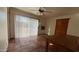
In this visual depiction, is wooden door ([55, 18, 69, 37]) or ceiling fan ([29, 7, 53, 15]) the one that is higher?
ceiling fan ([29, 7, 53, 15])

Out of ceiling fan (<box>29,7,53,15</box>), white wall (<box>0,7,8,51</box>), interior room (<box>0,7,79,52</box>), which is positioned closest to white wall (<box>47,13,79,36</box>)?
interior room (<box>0,7,79,52</box>)

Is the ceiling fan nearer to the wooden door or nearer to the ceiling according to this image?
the ceiling

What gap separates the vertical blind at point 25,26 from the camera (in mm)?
1157

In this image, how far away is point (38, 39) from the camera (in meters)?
1.18

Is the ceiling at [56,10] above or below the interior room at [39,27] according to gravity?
above

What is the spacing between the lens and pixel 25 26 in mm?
1167

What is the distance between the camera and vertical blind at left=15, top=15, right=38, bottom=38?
3.80ft

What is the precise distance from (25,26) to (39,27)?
0.60ft

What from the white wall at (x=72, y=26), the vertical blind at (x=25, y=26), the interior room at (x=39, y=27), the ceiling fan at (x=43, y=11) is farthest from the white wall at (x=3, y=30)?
the white wall at (x=72, y=26)

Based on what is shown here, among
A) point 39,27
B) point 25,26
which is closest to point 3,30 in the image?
Result: point 25,26

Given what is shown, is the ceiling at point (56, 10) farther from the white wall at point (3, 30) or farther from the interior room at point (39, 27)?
the white wall at point (3, 30)

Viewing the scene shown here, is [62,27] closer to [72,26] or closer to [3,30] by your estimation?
[72,26]

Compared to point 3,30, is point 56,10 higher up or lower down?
higher up
